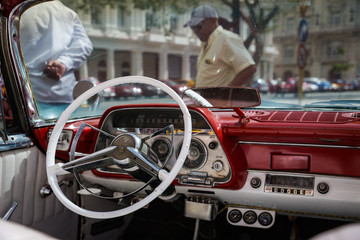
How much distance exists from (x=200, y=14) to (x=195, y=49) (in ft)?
0.72

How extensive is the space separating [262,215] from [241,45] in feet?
3.59

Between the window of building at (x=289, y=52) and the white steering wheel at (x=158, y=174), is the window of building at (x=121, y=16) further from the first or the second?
the window of building at (x=289, y=52)

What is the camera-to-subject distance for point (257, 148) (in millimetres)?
2420

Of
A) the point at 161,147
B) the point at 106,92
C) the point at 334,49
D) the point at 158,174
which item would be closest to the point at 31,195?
A: the point at 106,92

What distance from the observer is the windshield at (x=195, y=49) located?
2.23 meters

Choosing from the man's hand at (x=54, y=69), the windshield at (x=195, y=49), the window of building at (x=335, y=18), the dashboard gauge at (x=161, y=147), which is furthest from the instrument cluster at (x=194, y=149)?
the window of building at (x=335, y=18)

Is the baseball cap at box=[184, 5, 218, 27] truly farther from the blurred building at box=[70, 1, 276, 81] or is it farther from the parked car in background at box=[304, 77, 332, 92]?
the parked car in background at box=[304, 77, 332, 92]

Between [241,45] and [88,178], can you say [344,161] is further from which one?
[88,178]

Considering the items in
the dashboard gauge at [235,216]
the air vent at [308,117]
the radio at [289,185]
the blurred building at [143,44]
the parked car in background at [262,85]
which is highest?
the blurred building at [143,44]

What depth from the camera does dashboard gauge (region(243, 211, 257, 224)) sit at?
2568 mm

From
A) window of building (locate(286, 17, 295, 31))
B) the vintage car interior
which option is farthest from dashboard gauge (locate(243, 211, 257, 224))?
window of building (locate(286, 17, 295, 31))

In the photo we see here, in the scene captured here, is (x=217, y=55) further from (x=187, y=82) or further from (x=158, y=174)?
(x=158, y=174)

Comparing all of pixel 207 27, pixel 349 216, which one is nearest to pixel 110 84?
pixel 207 27

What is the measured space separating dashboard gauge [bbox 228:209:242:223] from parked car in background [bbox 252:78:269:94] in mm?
803
